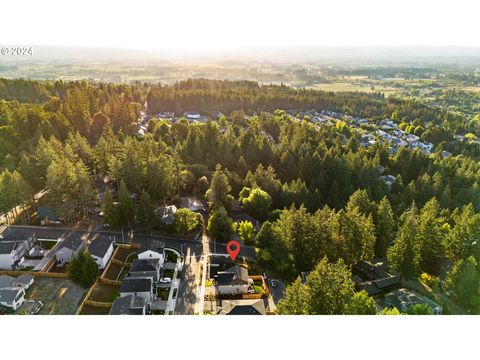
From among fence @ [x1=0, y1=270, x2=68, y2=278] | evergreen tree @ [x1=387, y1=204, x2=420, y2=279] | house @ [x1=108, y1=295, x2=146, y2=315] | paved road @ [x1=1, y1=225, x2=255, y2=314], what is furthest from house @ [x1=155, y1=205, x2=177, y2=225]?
evergreen tree @ [x1=387, y1=204, x2=420, y2=279]

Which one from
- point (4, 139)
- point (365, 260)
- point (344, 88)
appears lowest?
point (365, 260)

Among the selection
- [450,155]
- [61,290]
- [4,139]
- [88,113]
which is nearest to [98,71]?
[61,290]

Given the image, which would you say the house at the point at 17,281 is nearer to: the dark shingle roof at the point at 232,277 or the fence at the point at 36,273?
the fence at the point at 36,273

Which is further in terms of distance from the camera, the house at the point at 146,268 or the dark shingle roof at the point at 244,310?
the house at the point at 146,268

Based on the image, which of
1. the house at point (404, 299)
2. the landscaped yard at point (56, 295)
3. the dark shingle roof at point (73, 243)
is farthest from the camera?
the dark shingle roof at point (73, 243)

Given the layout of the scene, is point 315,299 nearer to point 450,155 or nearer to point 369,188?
point 369,188

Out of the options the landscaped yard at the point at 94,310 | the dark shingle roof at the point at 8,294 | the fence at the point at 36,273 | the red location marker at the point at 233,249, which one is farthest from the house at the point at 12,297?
the red location marker at the point at 233,249
